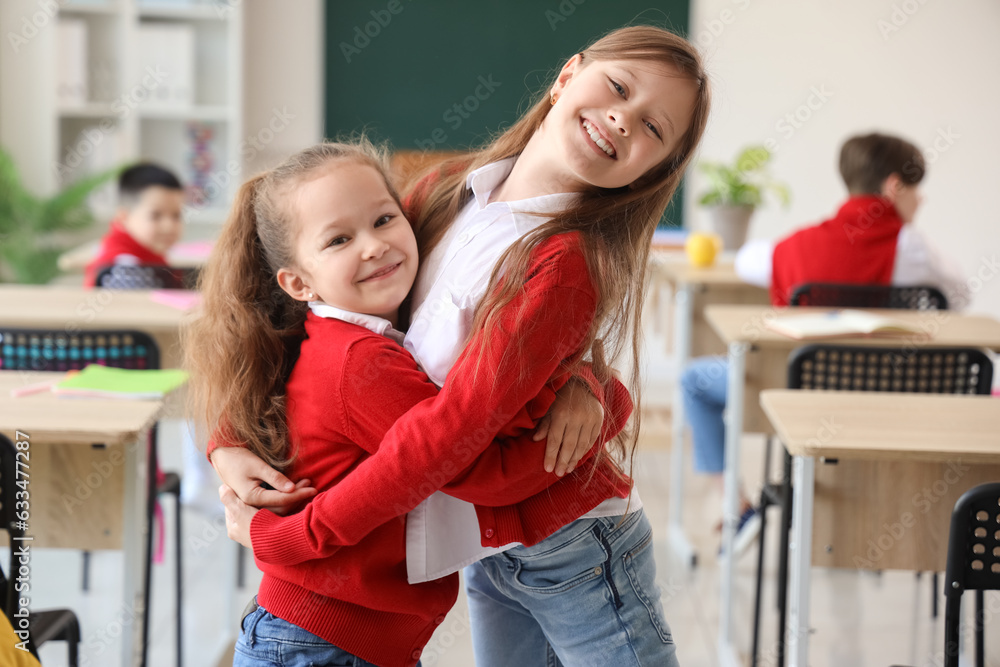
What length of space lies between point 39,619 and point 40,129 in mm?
4388

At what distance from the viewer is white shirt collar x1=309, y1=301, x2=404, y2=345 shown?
106cm

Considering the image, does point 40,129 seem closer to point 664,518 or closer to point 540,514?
point 664,518

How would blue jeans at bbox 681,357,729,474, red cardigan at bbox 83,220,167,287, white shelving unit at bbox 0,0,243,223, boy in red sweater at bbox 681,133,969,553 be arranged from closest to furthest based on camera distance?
1. boy in red sweater at bbox 681,133,969,553
2. blue jeans at bbox 681,357,729,474
3. red cardigan at bbox 83,220,167,287
4. white shelving unit at bbox 0,0,243,223

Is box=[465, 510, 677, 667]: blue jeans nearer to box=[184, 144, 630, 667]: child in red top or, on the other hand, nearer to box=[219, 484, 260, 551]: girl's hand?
box=[184, 144, 630, 667]: child in red top

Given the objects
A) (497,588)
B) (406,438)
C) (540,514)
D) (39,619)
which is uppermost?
(406,438)

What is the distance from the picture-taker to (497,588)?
1.18 metres

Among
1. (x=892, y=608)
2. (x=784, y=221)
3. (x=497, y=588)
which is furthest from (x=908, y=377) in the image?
(x=784, y=221)

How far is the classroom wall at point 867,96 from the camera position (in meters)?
5.38

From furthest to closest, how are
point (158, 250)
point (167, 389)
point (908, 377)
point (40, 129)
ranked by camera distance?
point (40, 129)
point (158, 250)
point (908, 377)
point (167, 389)

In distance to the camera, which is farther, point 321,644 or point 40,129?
point 40,129

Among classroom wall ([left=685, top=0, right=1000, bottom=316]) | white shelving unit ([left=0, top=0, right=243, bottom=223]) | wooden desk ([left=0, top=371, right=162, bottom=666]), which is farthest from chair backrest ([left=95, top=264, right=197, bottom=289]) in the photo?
classroom wall ([left=685, top=0, right=1000, bottom=316])

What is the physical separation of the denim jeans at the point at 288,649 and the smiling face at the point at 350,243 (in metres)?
0.36

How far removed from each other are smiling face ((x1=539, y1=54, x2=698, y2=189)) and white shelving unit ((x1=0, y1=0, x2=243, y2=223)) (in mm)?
4726

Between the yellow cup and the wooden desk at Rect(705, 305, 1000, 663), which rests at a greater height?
the yellow cup
